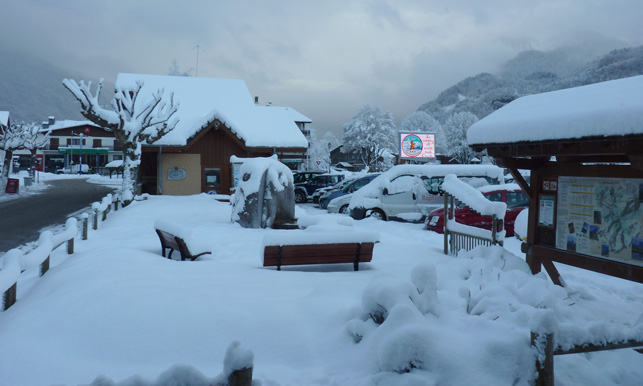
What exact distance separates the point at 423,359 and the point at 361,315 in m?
1.06

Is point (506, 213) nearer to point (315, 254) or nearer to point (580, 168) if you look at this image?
point (580, 168)

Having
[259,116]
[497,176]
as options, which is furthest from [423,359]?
→ [259,116]

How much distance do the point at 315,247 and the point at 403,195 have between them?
424 inches

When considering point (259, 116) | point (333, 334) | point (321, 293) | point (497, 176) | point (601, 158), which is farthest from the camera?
point (259, 116)

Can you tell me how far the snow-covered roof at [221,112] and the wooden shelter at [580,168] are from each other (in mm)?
21316

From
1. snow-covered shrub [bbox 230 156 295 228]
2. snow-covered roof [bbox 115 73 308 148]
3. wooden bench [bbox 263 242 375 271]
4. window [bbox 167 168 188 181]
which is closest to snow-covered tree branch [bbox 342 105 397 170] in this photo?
snow-covered roof [bbox 115 73 308 148]

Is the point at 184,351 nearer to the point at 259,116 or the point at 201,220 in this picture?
the point at 201,220

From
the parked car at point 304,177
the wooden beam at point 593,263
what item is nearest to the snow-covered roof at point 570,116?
the wooden beam at point 593,263

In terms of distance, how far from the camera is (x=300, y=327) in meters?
5.25

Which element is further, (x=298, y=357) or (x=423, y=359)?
(x=298, y=357)

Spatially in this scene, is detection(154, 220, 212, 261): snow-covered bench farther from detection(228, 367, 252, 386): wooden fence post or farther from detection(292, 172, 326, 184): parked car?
detection(292, 172, 326, 184): parked car

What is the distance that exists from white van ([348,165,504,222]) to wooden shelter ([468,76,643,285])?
34.8 feet

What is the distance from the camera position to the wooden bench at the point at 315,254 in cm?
826

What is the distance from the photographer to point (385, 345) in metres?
4.37
